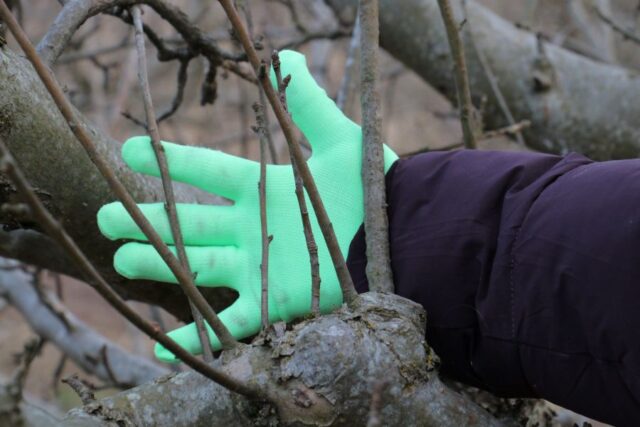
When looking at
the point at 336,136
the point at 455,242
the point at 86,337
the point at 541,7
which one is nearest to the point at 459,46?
the point at 336,136

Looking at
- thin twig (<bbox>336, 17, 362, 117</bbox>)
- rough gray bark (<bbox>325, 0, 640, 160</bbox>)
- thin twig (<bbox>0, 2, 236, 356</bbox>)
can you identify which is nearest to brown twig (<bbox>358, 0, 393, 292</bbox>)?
thin twig (<bbox>0, 2, 236, 356</bbox>)

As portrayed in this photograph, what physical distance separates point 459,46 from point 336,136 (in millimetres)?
300

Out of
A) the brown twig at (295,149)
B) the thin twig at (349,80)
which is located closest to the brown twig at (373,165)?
the brown twig at (295,149)

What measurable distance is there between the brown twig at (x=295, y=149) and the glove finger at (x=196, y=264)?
0.87 ft

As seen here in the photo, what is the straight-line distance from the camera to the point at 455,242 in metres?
0.89

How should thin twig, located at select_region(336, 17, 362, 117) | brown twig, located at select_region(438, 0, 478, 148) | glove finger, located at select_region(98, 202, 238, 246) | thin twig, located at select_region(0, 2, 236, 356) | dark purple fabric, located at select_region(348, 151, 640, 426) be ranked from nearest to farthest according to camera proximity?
thin twig, located at select_region(0, 2, 236, 356) < dark purple fabric, located at select_region(348, 151, 640, 426) < glove finger, located at select_region(98, 202, 238, 246) < brown twig, located at select_region(438, 0, 478, 148) < thin twig, located at select_region(336, 17, 362, 117)

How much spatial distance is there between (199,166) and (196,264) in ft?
0.41

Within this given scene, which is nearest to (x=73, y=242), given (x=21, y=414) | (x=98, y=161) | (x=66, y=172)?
(x=98, y=161)

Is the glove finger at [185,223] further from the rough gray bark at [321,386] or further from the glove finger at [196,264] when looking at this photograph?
the rough gray bark at [321,386]

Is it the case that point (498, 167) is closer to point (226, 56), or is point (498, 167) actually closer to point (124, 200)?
point (124, 200)

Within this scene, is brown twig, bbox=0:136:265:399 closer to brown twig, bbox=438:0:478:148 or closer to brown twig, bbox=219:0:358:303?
brown twig, bbox=219:0:358:303

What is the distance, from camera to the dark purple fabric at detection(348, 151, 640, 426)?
770 millimetres

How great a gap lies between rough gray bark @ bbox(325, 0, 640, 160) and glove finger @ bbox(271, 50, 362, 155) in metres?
0.83

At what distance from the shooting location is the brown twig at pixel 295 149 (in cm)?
75
